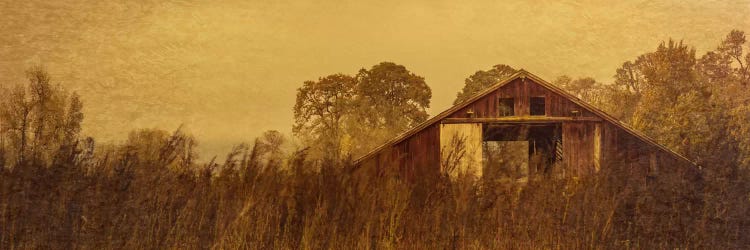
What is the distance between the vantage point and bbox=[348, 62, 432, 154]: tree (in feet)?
146

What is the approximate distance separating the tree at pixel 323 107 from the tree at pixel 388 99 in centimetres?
80

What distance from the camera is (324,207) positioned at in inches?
225

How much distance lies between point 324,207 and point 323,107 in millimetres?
39271

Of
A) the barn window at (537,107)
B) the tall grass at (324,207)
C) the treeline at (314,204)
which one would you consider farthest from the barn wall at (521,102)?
the tall grass at (324,207)

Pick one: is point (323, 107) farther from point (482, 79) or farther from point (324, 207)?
point (324, 207)

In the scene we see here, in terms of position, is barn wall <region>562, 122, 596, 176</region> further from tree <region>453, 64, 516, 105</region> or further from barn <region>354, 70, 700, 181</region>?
tree <region>453, 64, 516, 105</region>

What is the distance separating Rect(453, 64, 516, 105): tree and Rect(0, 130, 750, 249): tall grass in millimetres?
37130

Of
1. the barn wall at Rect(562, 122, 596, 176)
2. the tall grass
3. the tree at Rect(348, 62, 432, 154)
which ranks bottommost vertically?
the tall grass

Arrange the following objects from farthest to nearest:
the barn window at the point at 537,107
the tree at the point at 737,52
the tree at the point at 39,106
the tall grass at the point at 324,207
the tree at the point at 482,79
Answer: the tree at the point at 737,52, the tree at the point at 482,79, the tree at the point at 39,106, the barn window at the point at 537,107, the tall grass at the point at 324,207

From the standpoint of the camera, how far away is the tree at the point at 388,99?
44469 millimetres

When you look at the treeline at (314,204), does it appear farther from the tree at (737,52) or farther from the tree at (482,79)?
the tree at (737,52)

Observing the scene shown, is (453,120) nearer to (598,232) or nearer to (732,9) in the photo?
(732,9)

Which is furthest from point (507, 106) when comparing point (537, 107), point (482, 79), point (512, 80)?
point (482, 79)

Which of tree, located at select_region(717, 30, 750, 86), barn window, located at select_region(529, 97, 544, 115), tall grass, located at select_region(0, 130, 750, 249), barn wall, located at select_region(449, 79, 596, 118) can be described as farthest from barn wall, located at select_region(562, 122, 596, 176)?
tree, located at select_region(717, 30, 750, 86)
